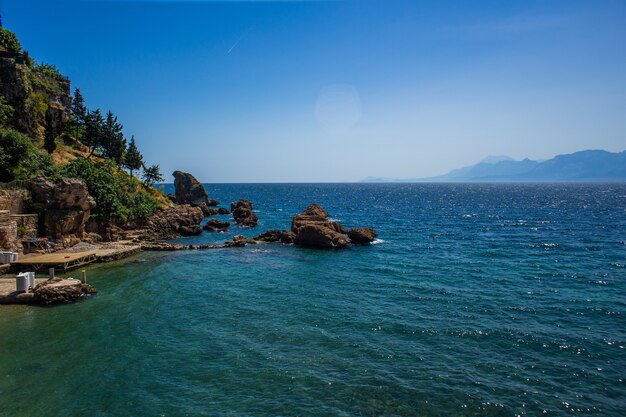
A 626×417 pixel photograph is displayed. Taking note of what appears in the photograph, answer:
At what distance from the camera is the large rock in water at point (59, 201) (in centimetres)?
4188

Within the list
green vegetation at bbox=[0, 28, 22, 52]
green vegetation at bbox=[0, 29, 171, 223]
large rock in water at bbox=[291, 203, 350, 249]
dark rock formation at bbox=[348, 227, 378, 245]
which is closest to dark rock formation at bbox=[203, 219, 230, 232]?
green vegetation at bbox=[0, 29, 171, 223]

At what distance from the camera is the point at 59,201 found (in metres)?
42.3

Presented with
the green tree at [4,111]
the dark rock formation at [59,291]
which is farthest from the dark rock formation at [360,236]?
the green tree at [4,111]

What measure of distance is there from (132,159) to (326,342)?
6802 centimetres

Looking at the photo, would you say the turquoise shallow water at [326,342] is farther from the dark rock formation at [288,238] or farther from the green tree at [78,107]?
the green tree at [78,107]

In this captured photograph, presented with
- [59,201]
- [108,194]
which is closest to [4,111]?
[108,194]

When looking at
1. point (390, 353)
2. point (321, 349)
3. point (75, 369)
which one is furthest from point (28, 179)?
point (390, 353)

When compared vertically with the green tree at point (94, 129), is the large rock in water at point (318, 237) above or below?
below

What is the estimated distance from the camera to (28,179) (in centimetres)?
4256

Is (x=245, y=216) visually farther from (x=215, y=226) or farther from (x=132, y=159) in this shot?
(x=132, y=159)

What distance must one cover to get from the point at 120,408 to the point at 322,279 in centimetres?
2294

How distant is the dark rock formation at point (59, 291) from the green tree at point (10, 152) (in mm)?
22070

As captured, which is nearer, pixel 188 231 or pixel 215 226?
pixel 188 231

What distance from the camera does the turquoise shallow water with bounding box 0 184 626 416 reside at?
52.5ft
